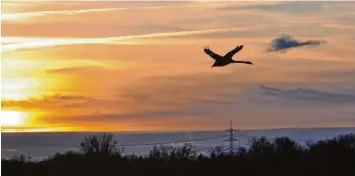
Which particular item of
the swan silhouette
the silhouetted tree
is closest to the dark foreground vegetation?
the swan silhouette

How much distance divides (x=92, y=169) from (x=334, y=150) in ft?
35.2

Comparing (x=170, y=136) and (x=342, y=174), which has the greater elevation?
(x=170, y=136)

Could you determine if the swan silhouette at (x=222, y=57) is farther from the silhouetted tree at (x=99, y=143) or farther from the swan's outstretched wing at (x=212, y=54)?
the silhouetted tree at (x=99, y=143)

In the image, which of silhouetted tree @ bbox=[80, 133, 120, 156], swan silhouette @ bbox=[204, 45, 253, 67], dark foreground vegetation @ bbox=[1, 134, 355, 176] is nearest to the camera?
swan silhouette @ bbox=[204, 45, 253, 67]

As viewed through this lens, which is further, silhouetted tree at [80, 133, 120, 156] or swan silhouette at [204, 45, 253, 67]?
silhouetted tree at [80, 133, 120, 156]

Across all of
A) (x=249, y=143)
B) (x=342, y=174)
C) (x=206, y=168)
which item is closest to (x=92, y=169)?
(x=206, y=168)

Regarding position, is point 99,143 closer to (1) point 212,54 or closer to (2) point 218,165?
(2) point 218,165

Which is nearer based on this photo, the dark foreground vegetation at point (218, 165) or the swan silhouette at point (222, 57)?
the swan silhouette at point (222, 57)

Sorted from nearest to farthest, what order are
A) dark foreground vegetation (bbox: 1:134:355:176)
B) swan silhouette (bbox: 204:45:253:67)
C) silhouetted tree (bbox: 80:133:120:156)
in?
swan silhouette (bbox: 204:45:253:67), dark foreground vegetation (bbox: 1:134:355:176), silhouetted tree (bbox: 80:133:120:156)

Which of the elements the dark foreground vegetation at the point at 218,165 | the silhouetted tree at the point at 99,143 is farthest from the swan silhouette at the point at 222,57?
the silhouetted tree at the point at 99,143

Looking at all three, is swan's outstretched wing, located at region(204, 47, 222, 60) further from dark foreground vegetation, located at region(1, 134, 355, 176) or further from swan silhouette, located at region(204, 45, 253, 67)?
dark foreground vegetation, located at region(1, 134, 355, 176)

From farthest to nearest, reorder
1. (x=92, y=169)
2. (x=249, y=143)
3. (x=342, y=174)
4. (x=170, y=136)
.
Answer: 1. (x=170, y=136)
2. (x=249, y=143)
3. (x=92, y=169)
4. (x=342, y=174)

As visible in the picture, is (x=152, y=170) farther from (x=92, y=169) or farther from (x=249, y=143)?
(x=249, y=143)

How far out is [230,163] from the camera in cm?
4894
